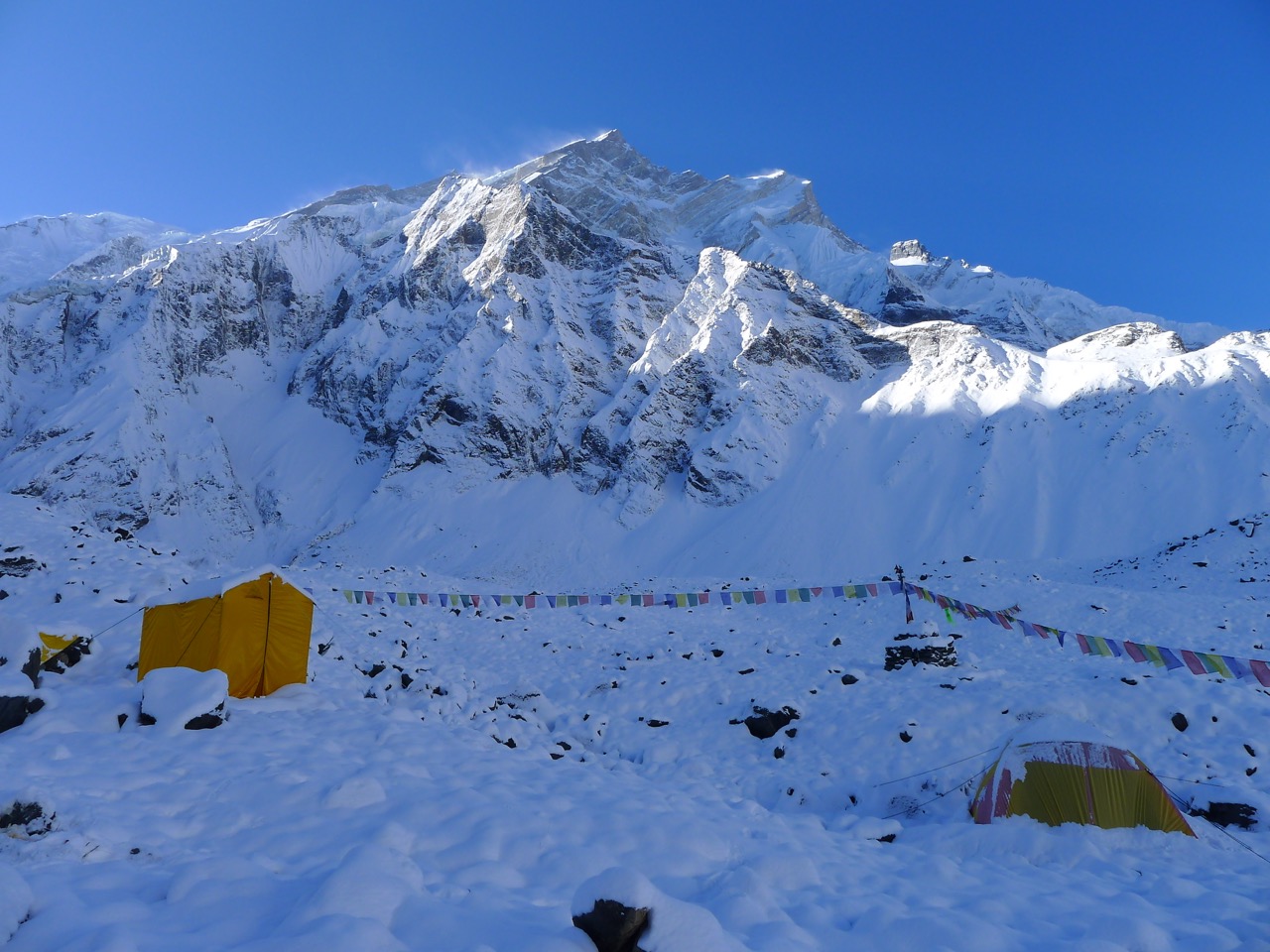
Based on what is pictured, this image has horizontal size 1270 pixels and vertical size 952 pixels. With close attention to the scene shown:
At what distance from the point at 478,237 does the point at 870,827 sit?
93231mm

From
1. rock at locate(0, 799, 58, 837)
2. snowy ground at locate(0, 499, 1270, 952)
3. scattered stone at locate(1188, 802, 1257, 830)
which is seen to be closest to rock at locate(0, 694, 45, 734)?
snowy ground at locate(0, 499, 1270, 952)

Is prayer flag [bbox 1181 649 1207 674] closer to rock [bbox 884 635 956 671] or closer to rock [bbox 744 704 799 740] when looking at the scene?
rock [bbox 884 635 956 671]

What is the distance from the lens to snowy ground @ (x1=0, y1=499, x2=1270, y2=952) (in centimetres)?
412

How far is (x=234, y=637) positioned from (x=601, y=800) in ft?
22.9

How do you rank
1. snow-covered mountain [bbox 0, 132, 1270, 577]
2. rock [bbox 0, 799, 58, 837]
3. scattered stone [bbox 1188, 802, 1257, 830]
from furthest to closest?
snow-covered mountain [bbox 0, 132, 1270, 577], scattered stone [bbox 1188, 802, 1257, 830], rock [bbox 0, 799, 58, 837]

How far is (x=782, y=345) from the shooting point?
67688 mm

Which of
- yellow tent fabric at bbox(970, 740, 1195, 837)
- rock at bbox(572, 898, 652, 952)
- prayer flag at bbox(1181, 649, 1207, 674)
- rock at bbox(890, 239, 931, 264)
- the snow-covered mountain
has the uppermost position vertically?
rock at bbox(890, 239, 931, 264)

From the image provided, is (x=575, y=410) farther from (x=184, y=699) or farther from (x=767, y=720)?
(x=184, y=699)

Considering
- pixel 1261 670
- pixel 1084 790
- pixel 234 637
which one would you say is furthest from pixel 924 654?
pixel 234 637

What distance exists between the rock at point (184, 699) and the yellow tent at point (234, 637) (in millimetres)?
1239

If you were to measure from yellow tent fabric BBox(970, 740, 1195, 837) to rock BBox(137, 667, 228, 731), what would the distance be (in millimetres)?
10289

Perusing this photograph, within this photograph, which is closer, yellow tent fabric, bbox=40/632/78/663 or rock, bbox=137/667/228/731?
rock, bbox=137/667/228/731

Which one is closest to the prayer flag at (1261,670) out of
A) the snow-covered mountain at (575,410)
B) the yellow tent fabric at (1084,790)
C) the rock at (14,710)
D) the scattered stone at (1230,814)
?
the scattered stone at (1230,814)

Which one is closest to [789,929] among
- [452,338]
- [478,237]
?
[452,338]
